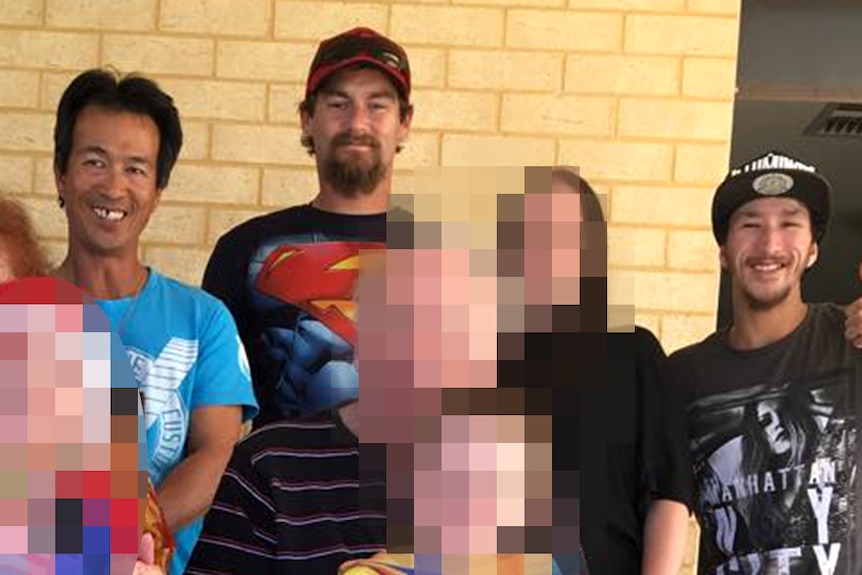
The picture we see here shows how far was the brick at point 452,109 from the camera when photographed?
396 cm

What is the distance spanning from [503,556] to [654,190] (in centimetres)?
300

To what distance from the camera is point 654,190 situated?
3967 mm

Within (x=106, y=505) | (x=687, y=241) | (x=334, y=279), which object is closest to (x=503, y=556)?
(x=106, y=505)

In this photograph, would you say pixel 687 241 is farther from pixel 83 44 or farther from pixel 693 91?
pixel 83 44

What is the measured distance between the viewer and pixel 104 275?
2570 millimetres

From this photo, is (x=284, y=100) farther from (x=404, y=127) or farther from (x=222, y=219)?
(x=404, y=127)

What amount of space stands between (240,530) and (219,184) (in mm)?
2697

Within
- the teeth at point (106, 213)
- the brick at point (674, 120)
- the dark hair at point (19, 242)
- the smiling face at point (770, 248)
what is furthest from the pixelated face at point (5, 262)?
the brick at point (674, 120)

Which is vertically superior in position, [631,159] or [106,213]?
[631,159]

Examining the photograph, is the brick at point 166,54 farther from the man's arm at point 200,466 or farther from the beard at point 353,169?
the man's arm at point 200,466

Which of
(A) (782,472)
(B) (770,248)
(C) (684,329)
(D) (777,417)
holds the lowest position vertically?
(A) (782,472)

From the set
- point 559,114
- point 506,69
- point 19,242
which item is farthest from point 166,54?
point 19,242

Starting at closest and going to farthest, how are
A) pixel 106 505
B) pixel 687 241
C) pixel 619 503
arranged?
pixel 106 505, pixel 619 503, pixel 687 241

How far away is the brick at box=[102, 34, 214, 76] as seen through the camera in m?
3.97
